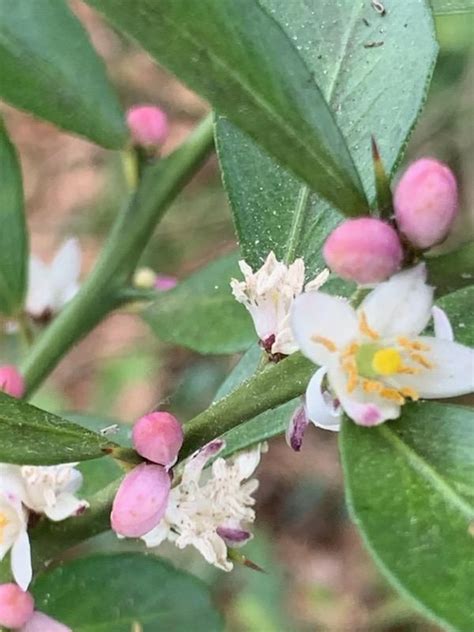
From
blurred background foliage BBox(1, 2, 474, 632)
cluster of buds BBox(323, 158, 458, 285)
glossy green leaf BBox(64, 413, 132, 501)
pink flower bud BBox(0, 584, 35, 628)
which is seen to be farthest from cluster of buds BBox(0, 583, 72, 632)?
blurred background foliage BBox(1, 2, 474, 632)

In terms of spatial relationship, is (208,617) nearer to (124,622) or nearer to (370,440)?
(124,622)

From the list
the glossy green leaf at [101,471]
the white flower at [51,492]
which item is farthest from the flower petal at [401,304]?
the glossy green leaf at [101,471]

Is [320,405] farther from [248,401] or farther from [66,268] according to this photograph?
[66,268]

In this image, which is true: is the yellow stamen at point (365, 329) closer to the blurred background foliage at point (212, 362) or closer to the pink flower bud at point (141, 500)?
the pink flower bud at point (141, 500)

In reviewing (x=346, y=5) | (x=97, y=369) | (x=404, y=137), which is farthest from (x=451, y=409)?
(x=97, y=369)

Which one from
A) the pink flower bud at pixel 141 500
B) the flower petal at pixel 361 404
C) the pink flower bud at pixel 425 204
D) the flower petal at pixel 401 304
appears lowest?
the pink flower bud at pixel 141 500

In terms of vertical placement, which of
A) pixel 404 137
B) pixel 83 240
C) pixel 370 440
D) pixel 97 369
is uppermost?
pixel 404 137

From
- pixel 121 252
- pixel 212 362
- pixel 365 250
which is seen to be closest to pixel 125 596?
pixel 121 252
